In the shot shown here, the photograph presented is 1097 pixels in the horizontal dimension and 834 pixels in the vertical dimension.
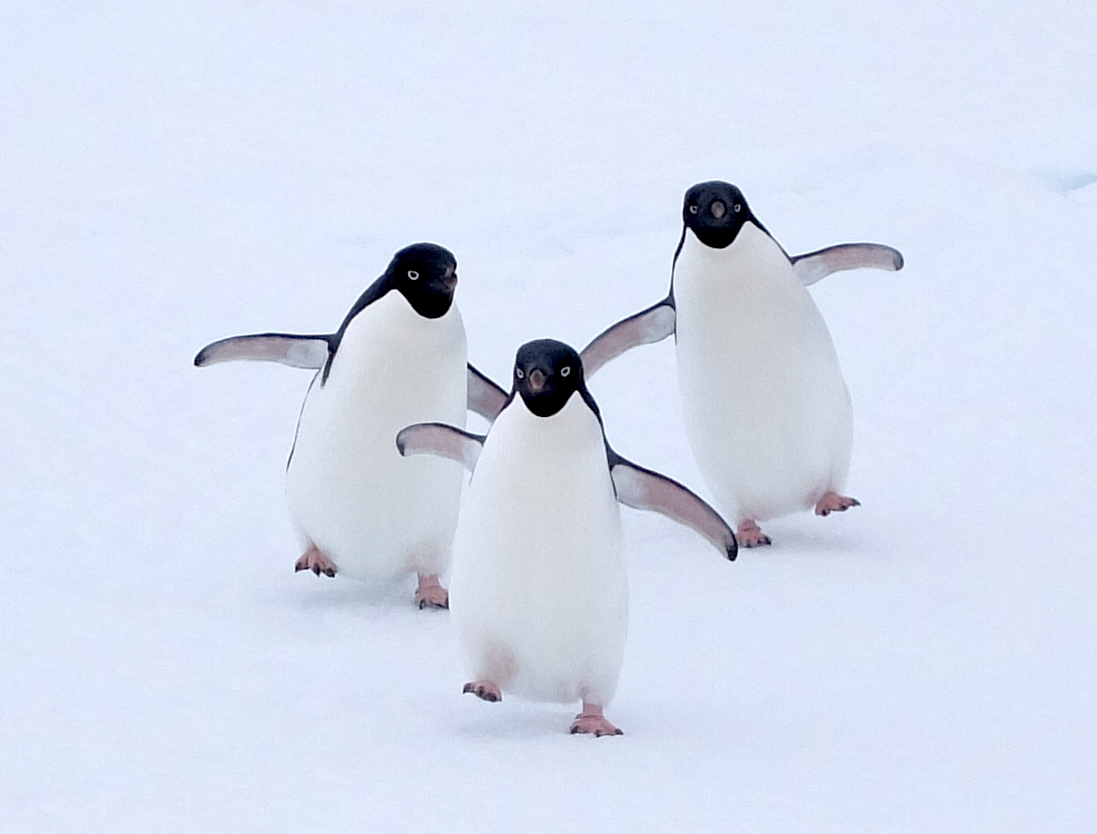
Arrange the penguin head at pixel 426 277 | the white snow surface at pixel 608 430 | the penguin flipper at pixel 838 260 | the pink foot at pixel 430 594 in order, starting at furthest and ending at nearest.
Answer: the penguin flipper at pixel 838 260, the pink foot at pixel 430 594, the penguin head at pixel 426 277, the white snow surface at pixel 608 430

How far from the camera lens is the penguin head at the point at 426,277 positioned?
3.29m

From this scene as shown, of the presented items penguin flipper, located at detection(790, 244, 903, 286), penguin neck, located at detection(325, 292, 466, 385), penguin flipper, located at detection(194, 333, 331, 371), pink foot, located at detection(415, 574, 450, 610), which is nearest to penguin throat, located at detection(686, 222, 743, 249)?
penguin flipper, located at detection(790, 244, 903, 286)

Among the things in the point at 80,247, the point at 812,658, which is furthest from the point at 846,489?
the point at 80,247

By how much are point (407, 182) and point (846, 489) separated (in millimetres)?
4582

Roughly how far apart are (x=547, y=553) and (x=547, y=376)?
0.98 ft

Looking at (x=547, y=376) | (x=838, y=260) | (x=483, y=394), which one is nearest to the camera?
(x=547, y=376)

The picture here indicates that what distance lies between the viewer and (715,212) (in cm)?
375

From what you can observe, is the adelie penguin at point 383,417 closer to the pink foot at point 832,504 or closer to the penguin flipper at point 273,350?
the penguin flipper at point 273,350

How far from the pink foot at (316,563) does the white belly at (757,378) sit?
3.17 feet

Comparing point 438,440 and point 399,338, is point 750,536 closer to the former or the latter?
point 399,338

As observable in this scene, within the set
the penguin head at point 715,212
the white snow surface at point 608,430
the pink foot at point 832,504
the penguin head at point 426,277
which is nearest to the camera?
the white snow surface at point 608,430

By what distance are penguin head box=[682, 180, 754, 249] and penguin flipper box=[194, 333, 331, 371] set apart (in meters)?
0.88

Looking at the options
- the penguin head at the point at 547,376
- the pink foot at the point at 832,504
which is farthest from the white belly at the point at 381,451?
the pink foot at the point at 832,504

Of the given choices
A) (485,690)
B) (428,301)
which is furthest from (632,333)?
(485,690)
